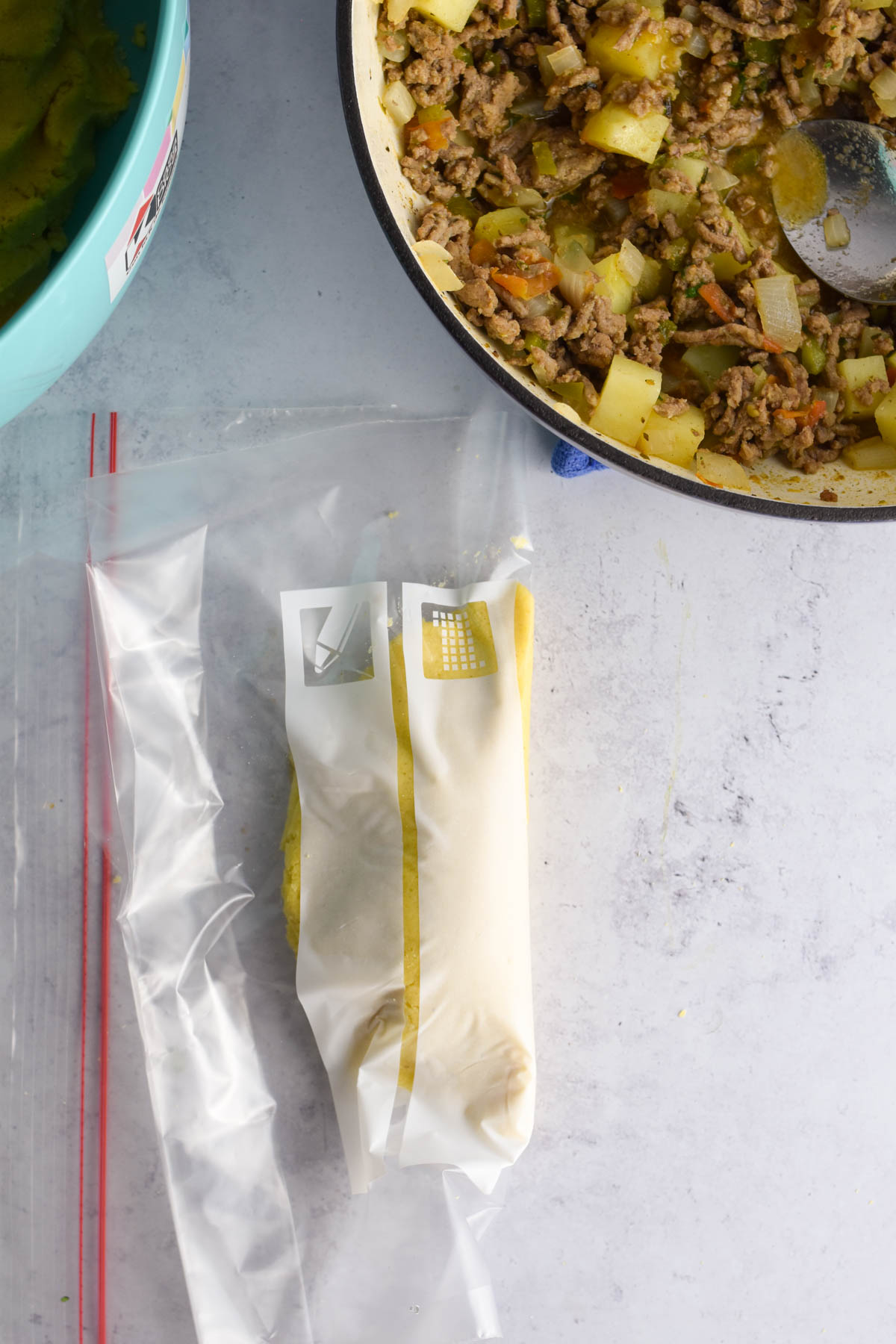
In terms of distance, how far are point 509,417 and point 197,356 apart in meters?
0.37

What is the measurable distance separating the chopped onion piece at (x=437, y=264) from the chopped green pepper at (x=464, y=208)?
0.08m

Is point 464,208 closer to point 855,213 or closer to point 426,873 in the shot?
point 855,213

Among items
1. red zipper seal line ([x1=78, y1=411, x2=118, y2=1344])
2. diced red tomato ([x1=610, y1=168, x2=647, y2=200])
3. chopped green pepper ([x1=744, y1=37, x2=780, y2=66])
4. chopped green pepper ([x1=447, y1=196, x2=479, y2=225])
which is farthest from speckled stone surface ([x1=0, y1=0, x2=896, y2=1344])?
chopped green pepper ([x1=744, y1=37, x2=780, y2=66])

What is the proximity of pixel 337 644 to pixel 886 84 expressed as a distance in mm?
826

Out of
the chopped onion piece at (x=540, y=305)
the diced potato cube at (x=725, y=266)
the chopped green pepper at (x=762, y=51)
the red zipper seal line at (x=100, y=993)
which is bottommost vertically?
the red zipper seal line at (x=100, y=993)

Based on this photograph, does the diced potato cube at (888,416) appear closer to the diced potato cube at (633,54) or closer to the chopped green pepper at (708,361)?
the chopped green pepper at (708,361)

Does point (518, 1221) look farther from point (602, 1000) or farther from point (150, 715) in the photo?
point (150, 715)

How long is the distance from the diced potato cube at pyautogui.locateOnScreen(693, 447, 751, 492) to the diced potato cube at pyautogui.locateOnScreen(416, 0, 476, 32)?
0.49 metres

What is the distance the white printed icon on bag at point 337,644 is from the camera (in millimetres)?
1227

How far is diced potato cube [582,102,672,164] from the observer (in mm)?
1039

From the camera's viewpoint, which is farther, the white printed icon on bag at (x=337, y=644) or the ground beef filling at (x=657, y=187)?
the white printed icon on bag at (x=337, y=644)

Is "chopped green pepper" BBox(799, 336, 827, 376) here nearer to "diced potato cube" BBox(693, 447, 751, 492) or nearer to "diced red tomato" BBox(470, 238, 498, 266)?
"diced potato cube" BBox(693, 447, 751, 492)

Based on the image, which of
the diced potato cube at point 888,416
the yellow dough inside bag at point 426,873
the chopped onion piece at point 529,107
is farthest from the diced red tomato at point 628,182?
the yellow dough inside bag at point 426,873

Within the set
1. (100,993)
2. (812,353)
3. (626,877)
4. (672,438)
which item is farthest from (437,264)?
(100,993)
